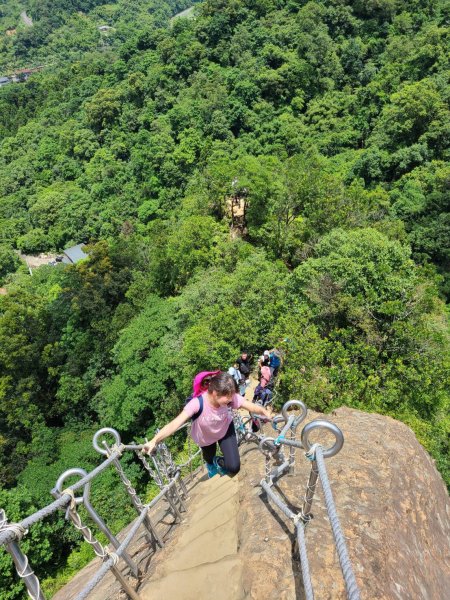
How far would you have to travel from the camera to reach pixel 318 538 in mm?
4637

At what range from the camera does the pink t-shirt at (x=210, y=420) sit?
484 cm

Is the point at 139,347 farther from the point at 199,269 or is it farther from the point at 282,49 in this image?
the point at 282,49

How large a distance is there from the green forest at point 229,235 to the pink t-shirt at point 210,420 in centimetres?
744

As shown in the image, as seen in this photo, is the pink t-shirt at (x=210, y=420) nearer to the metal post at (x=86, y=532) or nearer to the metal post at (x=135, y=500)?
the metal post at (x=135, y=500)

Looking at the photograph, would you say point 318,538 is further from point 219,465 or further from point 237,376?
point 237,376

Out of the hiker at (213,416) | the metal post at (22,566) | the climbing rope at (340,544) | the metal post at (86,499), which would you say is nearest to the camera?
the climbing rope at (340,544)

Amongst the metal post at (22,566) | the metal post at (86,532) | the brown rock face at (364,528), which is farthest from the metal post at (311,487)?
the metal post at (22,566)

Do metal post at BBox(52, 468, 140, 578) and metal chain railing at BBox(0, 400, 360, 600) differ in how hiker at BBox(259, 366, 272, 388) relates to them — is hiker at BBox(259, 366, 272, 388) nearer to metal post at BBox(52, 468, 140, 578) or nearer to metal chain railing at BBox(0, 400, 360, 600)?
metal chain railing at BBox(0, 400, 360, 600)

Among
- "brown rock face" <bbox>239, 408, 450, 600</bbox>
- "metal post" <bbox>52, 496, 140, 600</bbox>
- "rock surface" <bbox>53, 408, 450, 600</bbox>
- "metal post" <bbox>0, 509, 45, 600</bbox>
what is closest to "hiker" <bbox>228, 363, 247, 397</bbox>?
"brown rock face" <bbox>239, 408, 450, 600</bbox>

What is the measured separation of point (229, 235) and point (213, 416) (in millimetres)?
21438

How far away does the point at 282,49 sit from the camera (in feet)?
166

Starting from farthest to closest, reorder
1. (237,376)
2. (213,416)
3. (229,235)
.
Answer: (229,235), (237,376), (213,416)

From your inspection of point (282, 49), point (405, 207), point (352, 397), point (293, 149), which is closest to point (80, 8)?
point (282, 49)

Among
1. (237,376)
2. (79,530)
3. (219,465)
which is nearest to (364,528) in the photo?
(219,465)
